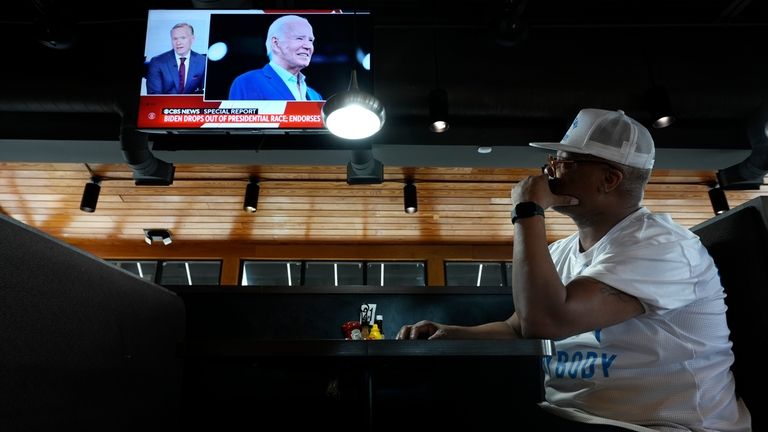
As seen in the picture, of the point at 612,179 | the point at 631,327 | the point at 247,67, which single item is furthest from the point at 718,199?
the point at 247,67

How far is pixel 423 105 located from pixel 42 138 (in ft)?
8.84

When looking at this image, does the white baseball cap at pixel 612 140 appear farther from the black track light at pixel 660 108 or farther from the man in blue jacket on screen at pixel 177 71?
the man in blue jacket on screen at pixel 177 71

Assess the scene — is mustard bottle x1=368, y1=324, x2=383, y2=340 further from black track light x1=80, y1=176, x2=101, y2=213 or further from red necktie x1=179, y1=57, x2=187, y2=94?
black track light x1=80, y1=176, x2=101, y2=213

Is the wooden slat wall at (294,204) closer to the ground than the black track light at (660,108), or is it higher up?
higher up

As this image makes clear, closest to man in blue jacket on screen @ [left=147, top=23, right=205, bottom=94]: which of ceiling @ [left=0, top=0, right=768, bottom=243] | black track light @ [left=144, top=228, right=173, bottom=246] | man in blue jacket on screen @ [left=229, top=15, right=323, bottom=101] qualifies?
man in blue jacket on screen @ [left=229, top=15, right=323, bottom=101]

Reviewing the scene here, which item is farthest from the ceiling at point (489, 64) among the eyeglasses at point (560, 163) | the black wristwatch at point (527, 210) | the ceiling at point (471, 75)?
the black wristwatch at point (527, 210)

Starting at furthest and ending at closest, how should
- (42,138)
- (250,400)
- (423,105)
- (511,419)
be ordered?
(42,138) < (423,105) < (250,400) < (511,419)

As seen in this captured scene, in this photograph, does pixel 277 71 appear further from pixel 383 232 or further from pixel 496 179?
pixel 383 232

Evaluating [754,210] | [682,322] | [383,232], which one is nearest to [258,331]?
[682,322]

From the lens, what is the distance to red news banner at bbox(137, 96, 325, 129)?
259 cm

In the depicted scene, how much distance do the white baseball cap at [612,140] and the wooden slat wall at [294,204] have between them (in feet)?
12.5

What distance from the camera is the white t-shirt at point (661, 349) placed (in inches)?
47.8

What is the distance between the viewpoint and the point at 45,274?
3.56ft

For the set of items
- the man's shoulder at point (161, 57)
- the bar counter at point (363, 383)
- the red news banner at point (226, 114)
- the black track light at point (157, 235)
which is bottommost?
the bar counter at point (363, 383)
